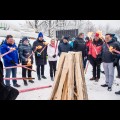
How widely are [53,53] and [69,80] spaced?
12.1 feet

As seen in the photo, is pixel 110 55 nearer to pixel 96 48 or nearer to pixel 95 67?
pixel 96 48

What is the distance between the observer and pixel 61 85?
4316mm

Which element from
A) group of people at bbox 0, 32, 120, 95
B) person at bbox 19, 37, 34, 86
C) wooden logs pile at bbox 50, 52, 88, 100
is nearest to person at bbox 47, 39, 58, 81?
group of people at bbox 0, 32, 120, 95

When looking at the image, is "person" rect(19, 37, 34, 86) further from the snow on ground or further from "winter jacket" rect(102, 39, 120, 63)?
"winter jacket" rect(102, 39, 120, 63)

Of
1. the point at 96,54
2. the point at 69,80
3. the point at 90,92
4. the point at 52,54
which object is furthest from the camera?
the point at 52,54

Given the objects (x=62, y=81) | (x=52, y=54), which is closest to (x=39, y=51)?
(x=52, y=54)

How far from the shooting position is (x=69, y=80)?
4285mm

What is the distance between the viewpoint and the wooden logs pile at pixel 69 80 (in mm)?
4248

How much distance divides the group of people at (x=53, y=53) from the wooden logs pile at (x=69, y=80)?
2.31 metres

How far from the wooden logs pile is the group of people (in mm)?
2308

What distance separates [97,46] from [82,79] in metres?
3.45
